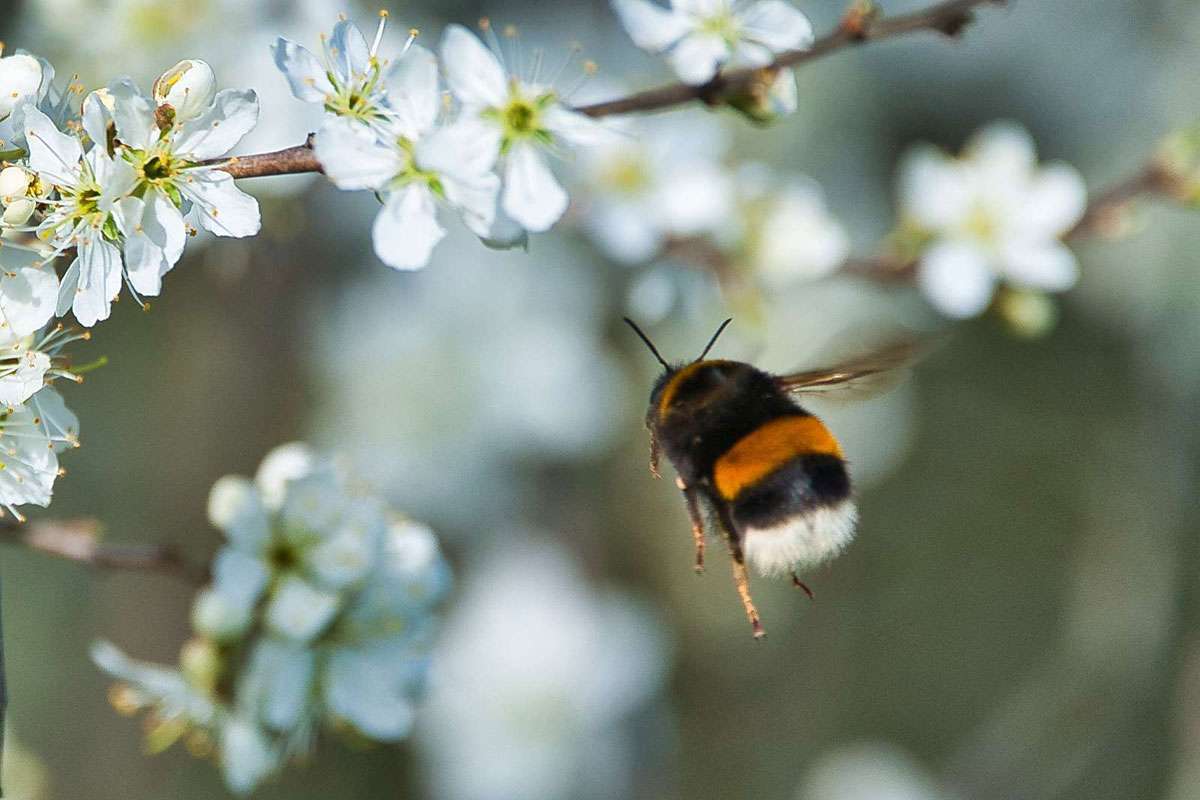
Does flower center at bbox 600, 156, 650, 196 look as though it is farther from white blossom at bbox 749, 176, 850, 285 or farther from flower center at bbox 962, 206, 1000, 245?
flower center at bbox 962, 206, 1000, 245

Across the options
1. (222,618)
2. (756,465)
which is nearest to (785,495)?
(756,465)

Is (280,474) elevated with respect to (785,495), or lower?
lower

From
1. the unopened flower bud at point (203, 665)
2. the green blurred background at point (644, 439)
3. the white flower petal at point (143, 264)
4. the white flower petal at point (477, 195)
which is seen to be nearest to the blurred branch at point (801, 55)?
the white flower petal at point (477, 195)

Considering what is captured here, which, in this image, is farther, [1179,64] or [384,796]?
[384,796]

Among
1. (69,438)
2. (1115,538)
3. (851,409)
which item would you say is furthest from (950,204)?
(69,438)

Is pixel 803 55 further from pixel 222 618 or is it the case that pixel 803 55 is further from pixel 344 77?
pixel 222 618

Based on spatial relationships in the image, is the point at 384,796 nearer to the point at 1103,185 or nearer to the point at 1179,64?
the point at 1103,185

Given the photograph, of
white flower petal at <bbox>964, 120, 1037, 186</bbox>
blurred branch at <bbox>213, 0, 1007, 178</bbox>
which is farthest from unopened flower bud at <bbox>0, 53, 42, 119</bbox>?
white flower petal at <bbox>964, 120, 1037, 186</bbox>
